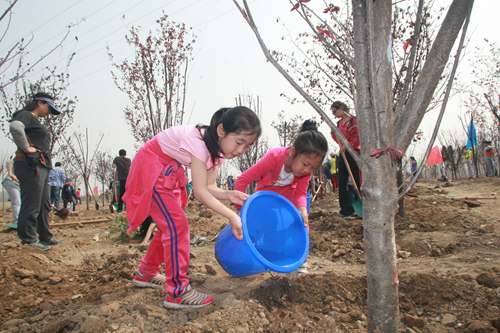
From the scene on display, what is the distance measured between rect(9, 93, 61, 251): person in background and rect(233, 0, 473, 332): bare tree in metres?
3.04

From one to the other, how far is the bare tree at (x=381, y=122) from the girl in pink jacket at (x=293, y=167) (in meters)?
0.94

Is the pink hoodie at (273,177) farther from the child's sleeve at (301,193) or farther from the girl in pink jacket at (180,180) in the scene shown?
the girl in pink jacket at (180,180)

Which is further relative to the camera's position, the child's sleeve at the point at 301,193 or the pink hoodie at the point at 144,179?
the child's sleeve at the point at 301,193

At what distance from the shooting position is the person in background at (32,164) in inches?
142

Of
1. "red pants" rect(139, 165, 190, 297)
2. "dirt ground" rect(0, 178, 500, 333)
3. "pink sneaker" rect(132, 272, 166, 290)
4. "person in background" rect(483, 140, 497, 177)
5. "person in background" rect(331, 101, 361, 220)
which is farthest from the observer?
"person in background" rect(483, 140, 497, 177)

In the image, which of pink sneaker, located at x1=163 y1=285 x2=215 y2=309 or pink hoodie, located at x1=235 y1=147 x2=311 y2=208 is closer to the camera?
pink sneaker, located at x1=163 y1=285 x2=215 y2=309

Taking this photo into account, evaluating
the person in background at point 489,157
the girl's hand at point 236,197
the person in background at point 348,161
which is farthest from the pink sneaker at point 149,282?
the person in background at point 489,157

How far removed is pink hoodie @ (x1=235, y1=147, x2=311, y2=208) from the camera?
112 inches

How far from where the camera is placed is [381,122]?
1.53 meters

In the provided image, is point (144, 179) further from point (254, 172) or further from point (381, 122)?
point (381, 122)

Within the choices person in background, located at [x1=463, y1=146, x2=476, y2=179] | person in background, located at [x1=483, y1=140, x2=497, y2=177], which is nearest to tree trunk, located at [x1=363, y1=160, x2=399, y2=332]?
person in background, located at [x1=463, y1=146, x2=476, y2=179]

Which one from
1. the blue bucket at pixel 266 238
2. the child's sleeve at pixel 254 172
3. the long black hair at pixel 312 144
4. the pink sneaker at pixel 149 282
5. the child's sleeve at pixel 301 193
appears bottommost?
the pink sneaker at pixel 149 282

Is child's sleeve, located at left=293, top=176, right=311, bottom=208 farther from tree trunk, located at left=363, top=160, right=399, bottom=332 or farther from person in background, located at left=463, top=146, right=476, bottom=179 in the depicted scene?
person in background, located at left=463, top=146, right=476, bottom=179

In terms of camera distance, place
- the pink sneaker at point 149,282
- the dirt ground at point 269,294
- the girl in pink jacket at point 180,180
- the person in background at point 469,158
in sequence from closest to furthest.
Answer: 1. the dirt ground at point 269,294
2. the girl in pink jacket at point 180,180
3. the pink sneaker at point 149,282
4. the person in background at point 469,158
